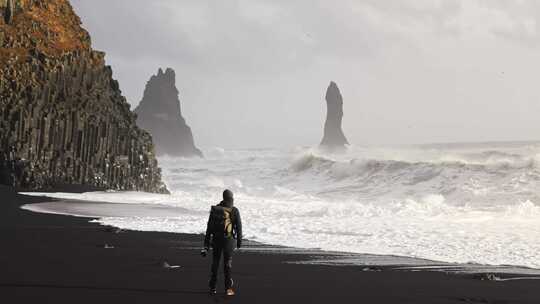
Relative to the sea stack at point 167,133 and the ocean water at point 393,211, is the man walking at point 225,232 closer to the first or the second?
the ocean water at point 393,211

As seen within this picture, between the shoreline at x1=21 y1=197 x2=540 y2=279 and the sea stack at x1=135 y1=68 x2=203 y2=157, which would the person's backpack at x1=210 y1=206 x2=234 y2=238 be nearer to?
the shoreline at x1=21 y1=197 x2=540 y2=279

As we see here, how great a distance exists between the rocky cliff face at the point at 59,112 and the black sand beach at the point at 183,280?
2810 cm

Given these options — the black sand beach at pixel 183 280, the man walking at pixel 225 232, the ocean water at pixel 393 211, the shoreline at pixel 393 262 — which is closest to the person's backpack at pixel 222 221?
the man walking at pixel 225 232

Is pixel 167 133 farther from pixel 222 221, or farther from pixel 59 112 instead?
pixel 222 221

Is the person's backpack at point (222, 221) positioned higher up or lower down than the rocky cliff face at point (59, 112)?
lower down

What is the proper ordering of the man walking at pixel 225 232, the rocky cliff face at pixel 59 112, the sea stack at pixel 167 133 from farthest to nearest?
1. the sea stack at pixel 167 133
2. the rocky cliff face at pixel 59 112
3. the man walking at pixel 225 232

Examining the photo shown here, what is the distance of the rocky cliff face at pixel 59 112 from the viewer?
1815 inches

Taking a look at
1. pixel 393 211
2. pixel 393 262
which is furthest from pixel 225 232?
pixel 393 211

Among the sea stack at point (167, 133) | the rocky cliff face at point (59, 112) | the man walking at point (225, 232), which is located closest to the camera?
the man walking at point (225, 232)

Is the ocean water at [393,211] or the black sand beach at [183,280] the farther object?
the ocean water at [393,211]

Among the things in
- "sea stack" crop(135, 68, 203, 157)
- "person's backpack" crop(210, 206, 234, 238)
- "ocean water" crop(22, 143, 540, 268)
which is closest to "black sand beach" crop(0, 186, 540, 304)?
"person's backpack" crop(210, 206, 234, 238)

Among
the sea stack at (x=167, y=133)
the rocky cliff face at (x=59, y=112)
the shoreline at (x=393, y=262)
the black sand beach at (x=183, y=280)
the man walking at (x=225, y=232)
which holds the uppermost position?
the sea stack at (x=167, y=133)

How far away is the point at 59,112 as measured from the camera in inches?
1922

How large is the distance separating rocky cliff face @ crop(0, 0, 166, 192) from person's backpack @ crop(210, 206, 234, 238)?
120ft
